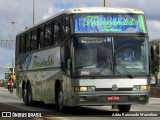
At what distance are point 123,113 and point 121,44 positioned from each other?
2.61m

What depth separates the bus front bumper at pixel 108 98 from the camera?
15.6m

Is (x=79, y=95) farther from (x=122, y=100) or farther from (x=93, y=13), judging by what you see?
(x=93, y=13)

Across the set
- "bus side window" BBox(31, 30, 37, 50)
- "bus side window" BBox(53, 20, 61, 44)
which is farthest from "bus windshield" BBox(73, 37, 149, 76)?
"bus side window" BBox(31, 30, 37, 50)

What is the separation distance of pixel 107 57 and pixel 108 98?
1.30m

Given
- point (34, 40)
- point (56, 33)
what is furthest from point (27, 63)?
point (56, 33)

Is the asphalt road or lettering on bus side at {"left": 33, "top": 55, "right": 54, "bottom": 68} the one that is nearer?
the asphalt road

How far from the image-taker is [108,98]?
15.7m

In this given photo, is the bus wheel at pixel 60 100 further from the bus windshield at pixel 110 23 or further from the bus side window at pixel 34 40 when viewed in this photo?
the bus side window at pixel 34 40

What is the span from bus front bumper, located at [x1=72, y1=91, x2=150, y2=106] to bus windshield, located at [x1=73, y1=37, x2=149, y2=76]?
2.09 ft

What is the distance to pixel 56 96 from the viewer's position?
18125 mm

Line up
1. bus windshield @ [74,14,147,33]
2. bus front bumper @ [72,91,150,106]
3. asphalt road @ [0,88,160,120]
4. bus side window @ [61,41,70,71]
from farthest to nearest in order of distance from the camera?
bus windshield @ [74,14,147,33] < bus side window @ [61,41,70,71] < bus front bumper @ [72,91,150,106] < asphalt road @ [0,88,160,120]

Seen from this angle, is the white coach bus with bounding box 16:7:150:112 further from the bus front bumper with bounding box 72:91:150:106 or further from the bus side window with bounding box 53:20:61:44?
the bus side window with bounding box 53:20:61:44

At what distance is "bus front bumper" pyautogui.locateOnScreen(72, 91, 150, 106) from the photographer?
51.1ft

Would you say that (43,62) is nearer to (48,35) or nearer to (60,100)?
(48,35)
